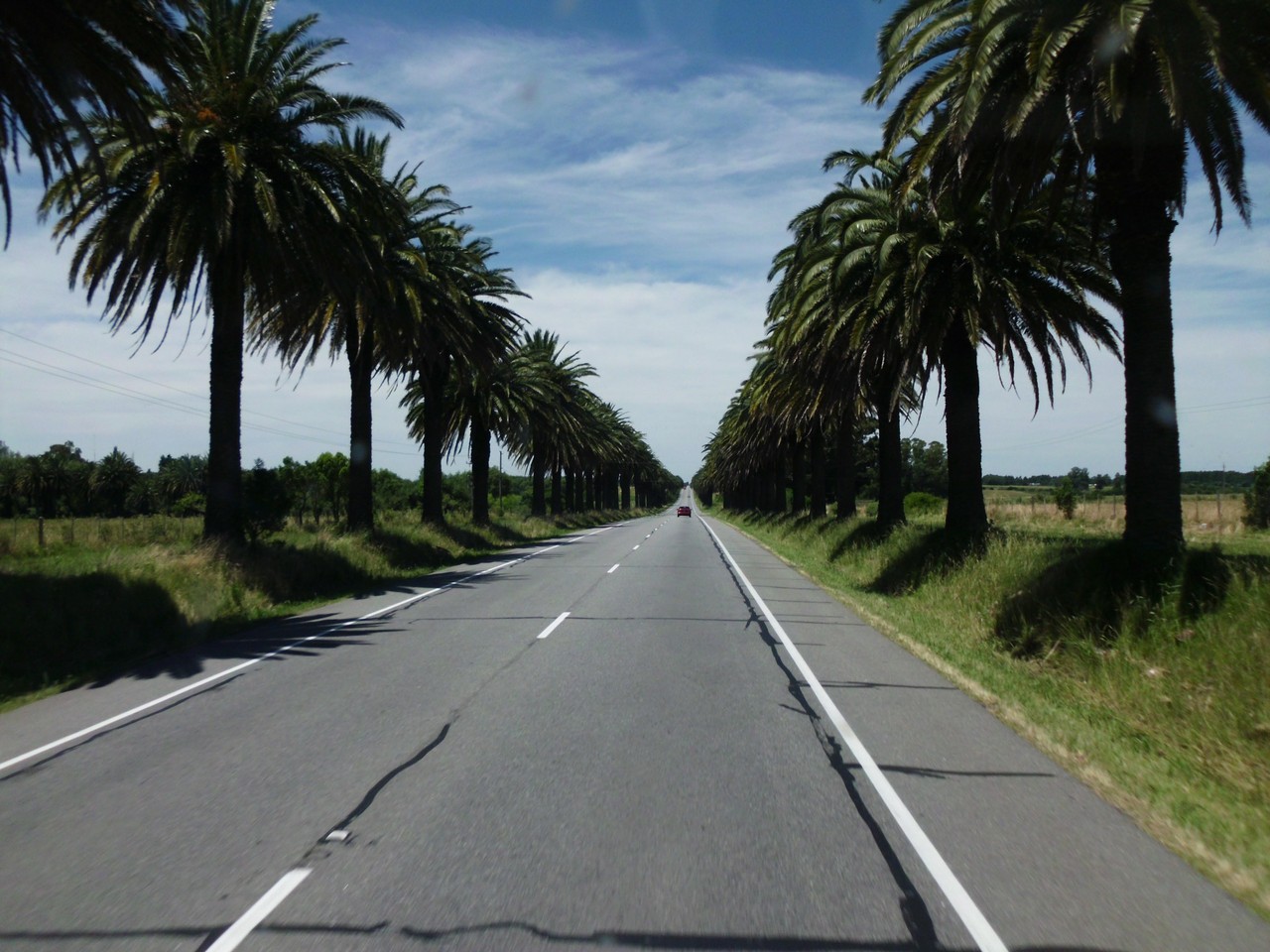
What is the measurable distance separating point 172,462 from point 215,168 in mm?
70969

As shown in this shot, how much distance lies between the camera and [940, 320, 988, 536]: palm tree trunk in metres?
20.1

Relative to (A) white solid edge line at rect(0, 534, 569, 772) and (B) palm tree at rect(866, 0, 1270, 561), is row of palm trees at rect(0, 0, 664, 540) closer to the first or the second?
(A) white solid edge line at rect(0, 534, 569, 772)

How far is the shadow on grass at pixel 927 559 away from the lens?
18.1 m

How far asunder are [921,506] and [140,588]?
47405 mm

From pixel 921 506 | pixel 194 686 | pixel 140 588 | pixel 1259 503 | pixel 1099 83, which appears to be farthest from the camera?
pixel 921 506

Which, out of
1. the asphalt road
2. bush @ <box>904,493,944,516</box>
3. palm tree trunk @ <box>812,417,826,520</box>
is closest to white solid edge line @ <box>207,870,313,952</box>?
the asphalt road

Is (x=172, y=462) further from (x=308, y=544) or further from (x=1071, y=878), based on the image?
(x=1071, y=878)

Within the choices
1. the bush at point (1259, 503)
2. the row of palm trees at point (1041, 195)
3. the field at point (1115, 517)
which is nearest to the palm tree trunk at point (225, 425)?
the row of palm trees at point (1041, 195)

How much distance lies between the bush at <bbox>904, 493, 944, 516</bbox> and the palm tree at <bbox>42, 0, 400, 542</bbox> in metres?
37.3

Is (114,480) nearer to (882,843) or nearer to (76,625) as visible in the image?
(76,625)

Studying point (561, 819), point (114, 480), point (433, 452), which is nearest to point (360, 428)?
point (433, 452)

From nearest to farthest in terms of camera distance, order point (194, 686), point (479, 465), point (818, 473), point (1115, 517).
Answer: point (194, 686) → point (1115, 517) → point (818, 473) → point (479, 465)

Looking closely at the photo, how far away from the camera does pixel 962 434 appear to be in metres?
20.3

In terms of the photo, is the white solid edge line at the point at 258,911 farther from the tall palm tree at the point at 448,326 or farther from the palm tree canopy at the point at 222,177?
the tall palm tree at the point at 448,326
